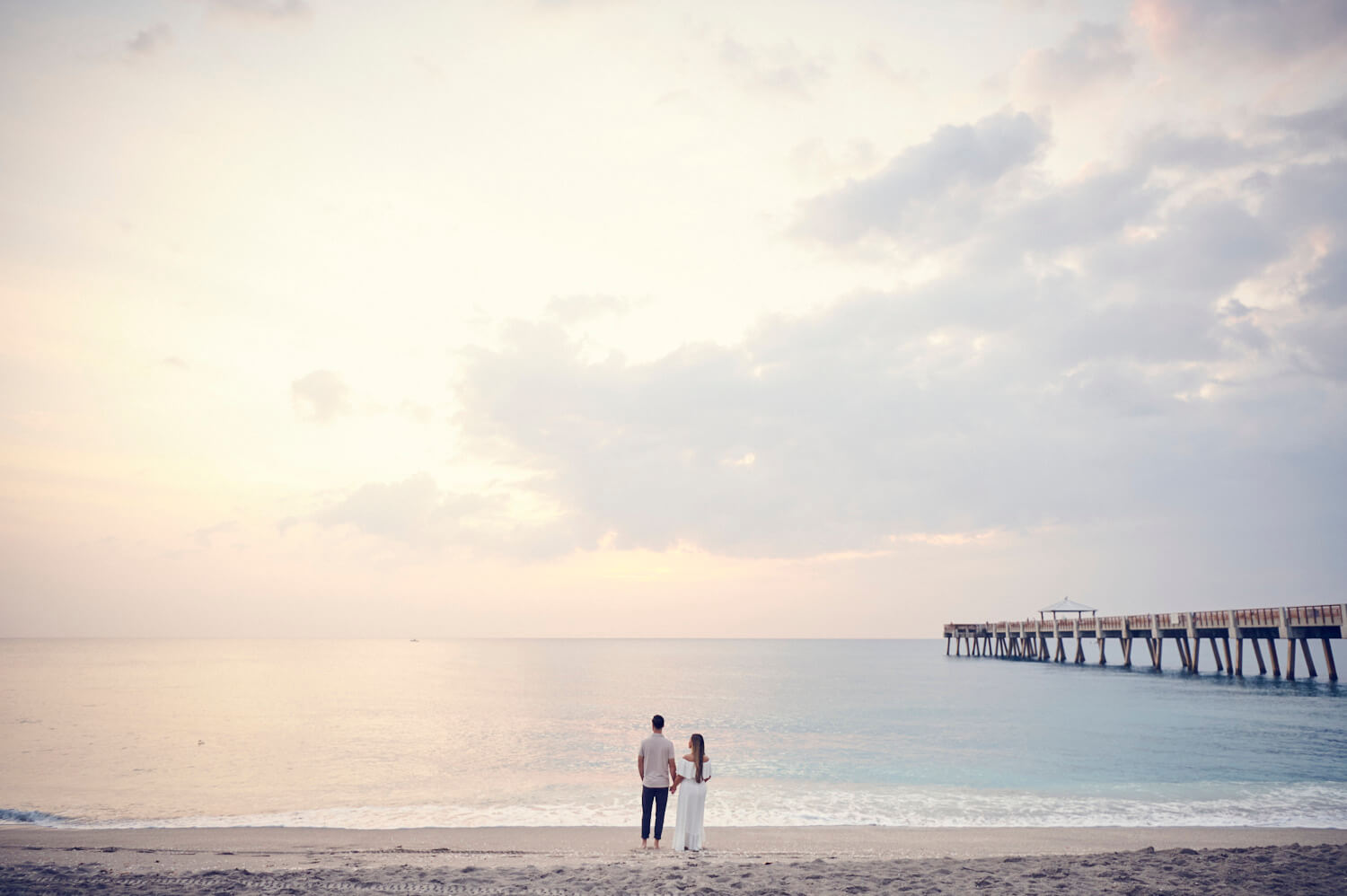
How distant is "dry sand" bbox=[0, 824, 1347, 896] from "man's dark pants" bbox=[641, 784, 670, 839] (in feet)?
1.09

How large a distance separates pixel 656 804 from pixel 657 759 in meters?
0.90

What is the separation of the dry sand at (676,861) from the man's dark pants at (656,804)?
1.09 ft

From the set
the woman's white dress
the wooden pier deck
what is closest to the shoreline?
the woman's white dress

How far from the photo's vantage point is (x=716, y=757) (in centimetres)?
2433

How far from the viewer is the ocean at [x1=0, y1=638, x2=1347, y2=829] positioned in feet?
53.7

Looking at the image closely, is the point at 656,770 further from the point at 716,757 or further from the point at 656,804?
the point at 716,757

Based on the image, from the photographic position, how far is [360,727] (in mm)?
31844

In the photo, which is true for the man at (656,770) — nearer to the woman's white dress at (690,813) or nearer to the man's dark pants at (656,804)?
the man's dark pants at (656,804)

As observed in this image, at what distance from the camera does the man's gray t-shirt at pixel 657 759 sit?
10953 mm

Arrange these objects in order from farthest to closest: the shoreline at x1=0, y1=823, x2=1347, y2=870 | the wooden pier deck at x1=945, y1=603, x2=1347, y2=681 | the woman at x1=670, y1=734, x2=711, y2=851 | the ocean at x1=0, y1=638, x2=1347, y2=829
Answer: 1. the wooden pier deck at x1=945, y1=603, x2=1347, y2=681
2. the ocean at x1=0, y1=638, x2=1347, y2=829
3. the shoreline at x1=0, y1=823, x2=1347, y2=870
4. the woman at x1=670, y1=734, x2=711, y2=851

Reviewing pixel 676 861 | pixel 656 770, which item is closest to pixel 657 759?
pixel 656 770

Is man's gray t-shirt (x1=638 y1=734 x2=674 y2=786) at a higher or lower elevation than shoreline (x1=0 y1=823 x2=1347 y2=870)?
higher

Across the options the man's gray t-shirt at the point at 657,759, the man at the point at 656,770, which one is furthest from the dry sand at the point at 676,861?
the man's gray t-shirt at the point at 657,759

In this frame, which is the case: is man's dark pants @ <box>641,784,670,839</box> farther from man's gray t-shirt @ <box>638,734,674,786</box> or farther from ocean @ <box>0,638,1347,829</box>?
ocean @ <box>0,638,1347,829</box>
